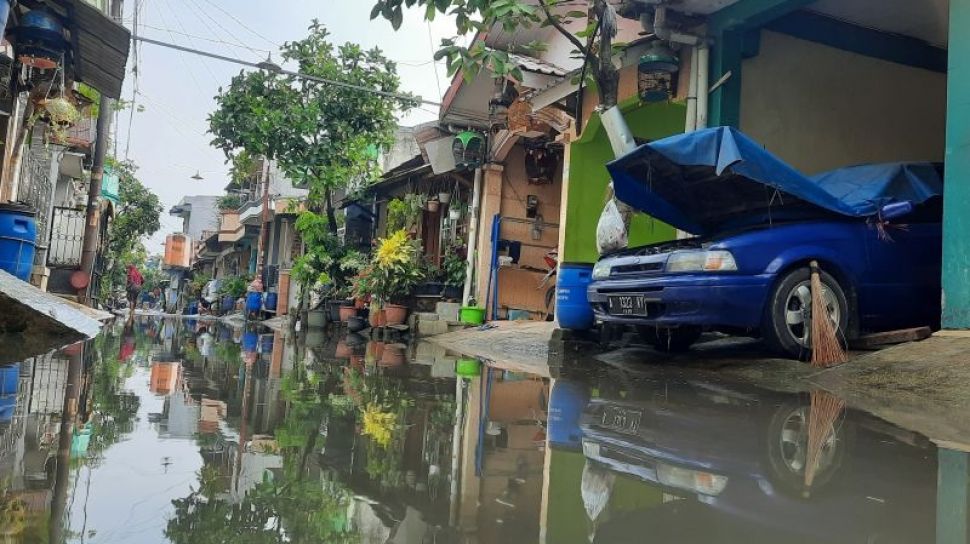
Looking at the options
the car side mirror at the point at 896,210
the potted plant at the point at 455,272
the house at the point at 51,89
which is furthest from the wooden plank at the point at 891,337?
the potted plant at the point at 455,272

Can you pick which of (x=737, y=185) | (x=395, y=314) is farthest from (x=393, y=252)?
(x=737, y=185)

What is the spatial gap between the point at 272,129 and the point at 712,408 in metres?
15.2

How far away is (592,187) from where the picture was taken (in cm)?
994

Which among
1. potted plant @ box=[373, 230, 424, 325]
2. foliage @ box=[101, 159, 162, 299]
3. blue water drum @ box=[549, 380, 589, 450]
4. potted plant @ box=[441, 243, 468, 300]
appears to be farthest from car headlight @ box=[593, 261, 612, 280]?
foliage @ box=[101, 159, 162, 299]

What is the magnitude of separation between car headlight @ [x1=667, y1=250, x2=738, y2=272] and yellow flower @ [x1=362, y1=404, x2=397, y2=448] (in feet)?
9.47

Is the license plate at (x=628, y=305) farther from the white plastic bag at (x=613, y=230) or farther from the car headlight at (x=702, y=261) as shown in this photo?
the white plastic bag at (x=613, y=230)

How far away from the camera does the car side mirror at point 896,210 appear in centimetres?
582

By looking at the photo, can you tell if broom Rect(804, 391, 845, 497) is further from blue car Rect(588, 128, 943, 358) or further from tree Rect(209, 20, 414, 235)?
tree Rect(209, 20, 414, 235)

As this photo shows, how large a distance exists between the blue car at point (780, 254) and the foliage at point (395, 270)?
7.88 meters

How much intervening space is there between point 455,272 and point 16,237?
7792 mm

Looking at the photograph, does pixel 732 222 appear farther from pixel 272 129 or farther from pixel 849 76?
pixel 272 129

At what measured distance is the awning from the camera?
860 centimetres

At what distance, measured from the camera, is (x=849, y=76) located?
961 cm

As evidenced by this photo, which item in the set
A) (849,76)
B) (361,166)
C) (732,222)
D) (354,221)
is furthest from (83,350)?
(354,221)
